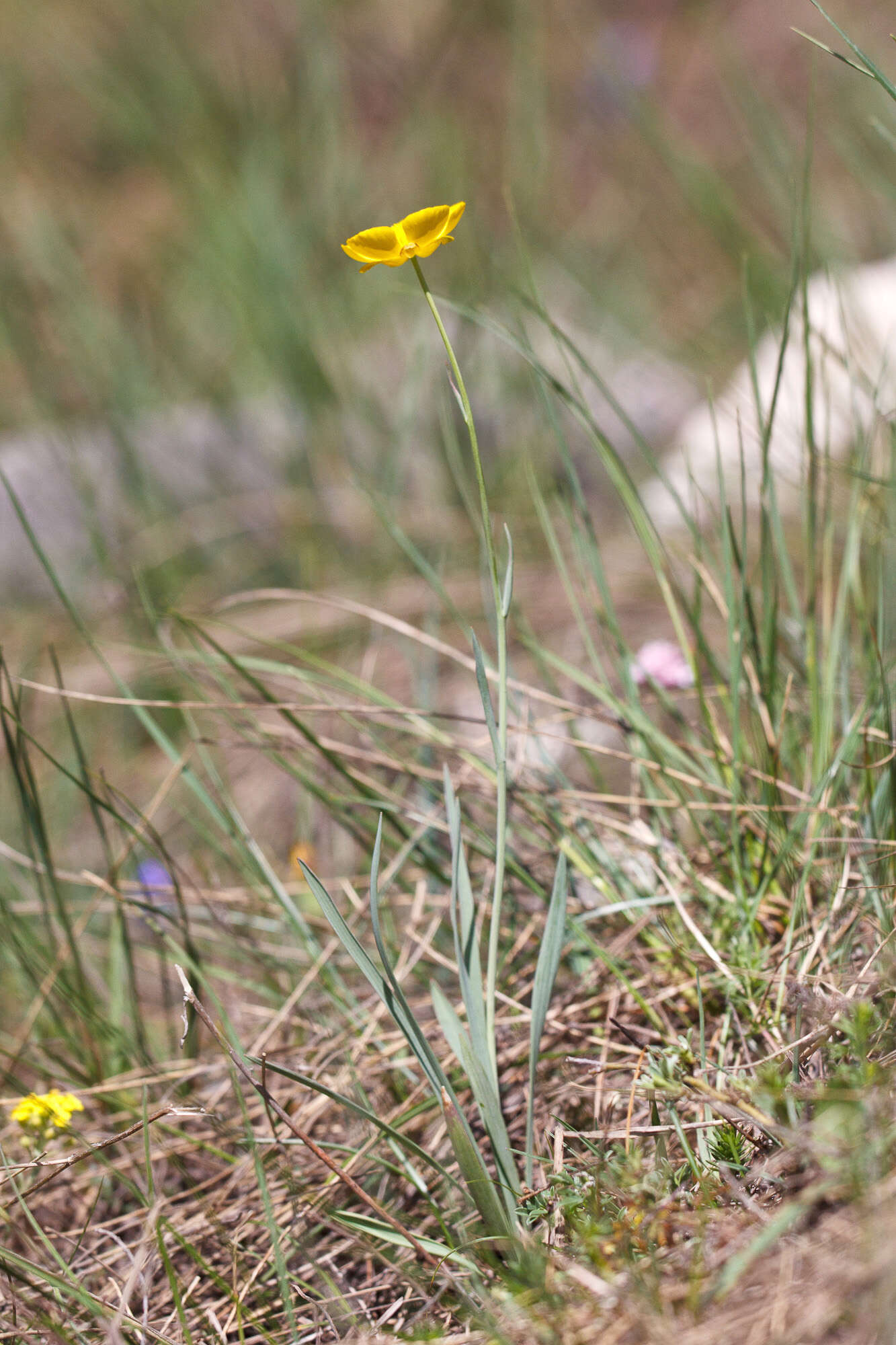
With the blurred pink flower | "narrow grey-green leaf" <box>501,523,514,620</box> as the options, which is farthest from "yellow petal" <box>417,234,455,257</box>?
the blurred pink flower

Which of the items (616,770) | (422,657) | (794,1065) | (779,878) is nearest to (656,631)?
(616,770)

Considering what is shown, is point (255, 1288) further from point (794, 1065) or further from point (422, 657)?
point (422, 657)

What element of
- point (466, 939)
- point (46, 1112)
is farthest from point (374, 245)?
point (46, 1112)

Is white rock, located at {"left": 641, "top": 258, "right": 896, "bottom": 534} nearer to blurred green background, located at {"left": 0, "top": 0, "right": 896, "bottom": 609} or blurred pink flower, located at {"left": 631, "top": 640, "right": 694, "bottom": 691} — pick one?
blurred green background, located at {"left": 0, "top": 0, "right": 896, "bottom": 609}

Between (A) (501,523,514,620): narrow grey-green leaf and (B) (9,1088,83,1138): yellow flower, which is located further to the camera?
(B) (9,1088,83,1138): yellow flower

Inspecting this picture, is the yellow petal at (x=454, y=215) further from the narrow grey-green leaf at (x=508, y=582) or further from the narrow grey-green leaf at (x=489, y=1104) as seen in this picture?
the narrow grey-green leaf at (x=489, y=1104)

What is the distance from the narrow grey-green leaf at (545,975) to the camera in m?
0.65

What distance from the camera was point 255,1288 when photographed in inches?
27.2

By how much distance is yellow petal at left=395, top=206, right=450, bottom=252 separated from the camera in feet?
2.05

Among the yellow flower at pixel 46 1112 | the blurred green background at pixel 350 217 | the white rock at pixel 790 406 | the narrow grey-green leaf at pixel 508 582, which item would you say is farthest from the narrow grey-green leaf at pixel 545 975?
the white rock at pixel 790 406

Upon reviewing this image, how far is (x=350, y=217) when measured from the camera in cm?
277

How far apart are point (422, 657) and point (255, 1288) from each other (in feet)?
3.23

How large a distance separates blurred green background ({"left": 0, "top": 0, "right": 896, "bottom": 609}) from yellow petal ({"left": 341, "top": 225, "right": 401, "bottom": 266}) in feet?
1.47

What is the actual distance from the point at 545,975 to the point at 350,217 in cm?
265
